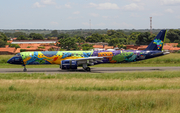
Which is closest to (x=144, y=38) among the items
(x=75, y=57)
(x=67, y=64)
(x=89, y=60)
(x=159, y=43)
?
(x=159, y=43)

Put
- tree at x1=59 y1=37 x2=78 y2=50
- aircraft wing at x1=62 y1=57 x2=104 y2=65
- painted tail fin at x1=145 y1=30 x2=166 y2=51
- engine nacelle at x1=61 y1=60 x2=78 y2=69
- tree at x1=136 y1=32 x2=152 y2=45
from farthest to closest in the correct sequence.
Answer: tree at x1=136 y1=32 x2=152 y2=45
tree at x1=59 y1=37 x2=78 y2=50
painted tail fin at x1=145 y1=30 x2=166 y2=51
aircraft wing at x1=62 y1=57 x2=104 y2=65
engine nacelle at x1=61 y1=60 x2=78 y2=69

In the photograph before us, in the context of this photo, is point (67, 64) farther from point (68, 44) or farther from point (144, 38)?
point (144, 38)

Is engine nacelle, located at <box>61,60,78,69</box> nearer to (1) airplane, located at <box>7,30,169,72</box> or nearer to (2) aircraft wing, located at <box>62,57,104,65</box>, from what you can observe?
(1) airplane, located at <box>7,30,169,72</box>

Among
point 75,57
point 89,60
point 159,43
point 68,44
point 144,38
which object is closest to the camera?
point 89,60

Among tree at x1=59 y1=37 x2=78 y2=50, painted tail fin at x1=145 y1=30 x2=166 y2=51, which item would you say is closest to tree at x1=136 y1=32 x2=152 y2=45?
tree at x1=59 y1=37 x2=78 y2=50

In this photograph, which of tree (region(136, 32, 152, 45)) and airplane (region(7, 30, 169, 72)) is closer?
airplane (region(7, 30, 169, 72))

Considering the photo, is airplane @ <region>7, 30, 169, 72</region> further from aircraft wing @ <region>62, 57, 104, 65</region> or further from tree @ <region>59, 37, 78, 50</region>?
tree @ <region>59, 37, 78, 50</region>

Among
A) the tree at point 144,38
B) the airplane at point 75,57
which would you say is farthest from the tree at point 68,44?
the airplane at point 75,57

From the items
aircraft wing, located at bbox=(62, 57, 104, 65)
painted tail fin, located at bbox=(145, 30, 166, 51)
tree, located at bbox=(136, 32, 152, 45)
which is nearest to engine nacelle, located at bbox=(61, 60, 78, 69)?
aircraft wing, located at bbox=(62, 57, 104, 65)

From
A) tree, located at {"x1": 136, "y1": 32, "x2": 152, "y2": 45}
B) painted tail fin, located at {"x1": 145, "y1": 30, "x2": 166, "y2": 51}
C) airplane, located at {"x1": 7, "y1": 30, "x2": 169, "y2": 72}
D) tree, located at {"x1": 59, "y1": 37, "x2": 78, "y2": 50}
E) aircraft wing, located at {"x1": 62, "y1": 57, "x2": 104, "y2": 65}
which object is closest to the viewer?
aircraft wing, located at {"x1": 62, "y1": 57, "x2": 104, "y2": 65}

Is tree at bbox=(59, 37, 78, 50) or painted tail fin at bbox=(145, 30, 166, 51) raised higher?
painted tail fin at bbox=(145, 30, 166, 51)

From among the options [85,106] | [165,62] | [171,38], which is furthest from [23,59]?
[171,38]

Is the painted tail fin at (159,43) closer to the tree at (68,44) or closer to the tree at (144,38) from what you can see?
the tree at (68,44)

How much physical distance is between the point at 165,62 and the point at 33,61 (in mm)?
31508
